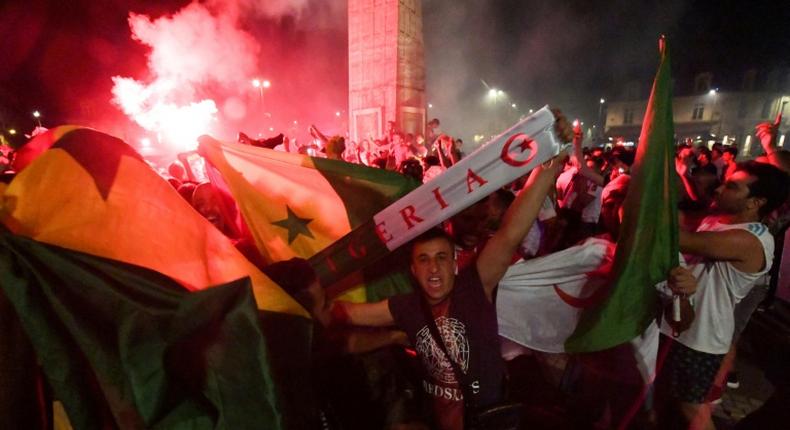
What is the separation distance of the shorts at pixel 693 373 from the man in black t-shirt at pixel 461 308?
1.61 meters

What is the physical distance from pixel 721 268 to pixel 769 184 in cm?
64

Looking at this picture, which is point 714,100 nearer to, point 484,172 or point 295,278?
point 484,172

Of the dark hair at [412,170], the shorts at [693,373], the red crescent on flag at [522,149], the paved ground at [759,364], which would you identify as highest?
the dark hair at [412,170]

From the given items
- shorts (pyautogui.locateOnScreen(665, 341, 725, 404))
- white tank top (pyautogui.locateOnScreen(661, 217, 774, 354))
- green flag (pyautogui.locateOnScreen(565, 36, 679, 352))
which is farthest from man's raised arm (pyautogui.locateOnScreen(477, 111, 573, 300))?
shorts (pyautogui.locateOnScreen(665, 341, 725, 404))

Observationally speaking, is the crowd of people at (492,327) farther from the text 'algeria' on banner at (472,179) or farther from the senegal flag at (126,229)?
the senegal flag at (126,229)

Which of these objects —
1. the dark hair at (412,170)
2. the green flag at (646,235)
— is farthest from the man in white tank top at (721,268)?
the dark hair at (412,170)

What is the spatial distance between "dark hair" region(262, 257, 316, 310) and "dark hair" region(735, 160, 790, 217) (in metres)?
2.99

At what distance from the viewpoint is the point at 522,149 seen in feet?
6.73

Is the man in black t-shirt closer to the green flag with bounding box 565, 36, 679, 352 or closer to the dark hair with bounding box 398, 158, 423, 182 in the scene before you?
the green flag with bounding box 565, 36, 679, 352

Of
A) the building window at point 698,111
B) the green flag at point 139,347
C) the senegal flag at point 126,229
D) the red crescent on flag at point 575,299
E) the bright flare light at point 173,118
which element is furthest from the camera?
the building window at point 698,111

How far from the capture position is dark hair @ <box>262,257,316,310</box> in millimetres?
1989

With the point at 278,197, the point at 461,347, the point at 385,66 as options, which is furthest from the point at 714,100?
the point at 278,197

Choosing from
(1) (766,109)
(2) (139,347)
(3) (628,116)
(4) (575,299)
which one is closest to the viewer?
(2) (139,347)

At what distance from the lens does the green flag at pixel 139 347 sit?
4.42 feet
